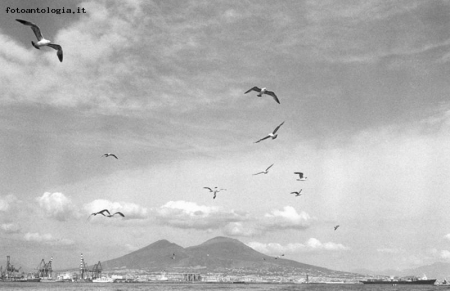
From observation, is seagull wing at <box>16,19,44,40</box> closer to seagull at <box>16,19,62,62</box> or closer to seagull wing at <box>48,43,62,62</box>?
seagull at <box>16,19,62,62</box>

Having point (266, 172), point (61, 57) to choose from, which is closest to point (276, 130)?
point (266, 172)

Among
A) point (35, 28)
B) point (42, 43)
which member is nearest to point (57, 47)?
point (42, 43)

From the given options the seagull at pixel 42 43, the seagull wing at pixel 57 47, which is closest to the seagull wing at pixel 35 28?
the seagull at pixel 42 43

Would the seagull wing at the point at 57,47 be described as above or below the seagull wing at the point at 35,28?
below

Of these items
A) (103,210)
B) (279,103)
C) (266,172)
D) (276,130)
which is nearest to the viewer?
(279,103)

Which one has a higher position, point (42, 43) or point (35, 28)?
point (35, 28)

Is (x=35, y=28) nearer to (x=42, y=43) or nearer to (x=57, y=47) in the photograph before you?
(x=42, y=43)

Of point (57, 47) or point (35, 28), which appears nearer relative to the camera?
point (35, 28)

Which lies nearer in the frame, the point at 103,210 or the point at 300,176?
the point at 300,176

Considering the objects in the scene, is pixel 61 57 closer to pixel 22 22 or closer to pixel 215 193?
pixel 22 22

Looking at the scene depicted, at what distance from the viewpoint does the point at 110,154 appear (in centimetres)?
5734

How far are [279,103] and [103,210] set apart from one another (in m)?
32.7

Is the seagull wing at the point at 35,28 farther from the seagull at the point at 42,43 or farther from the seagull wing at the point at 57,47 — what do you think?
the seagull wing at the point at 57,47

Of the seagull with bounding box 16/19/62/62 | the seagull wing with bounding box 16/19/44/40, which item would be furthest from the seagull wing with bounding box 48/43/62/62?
the seagull wing with bounding box 16/19/44/40
